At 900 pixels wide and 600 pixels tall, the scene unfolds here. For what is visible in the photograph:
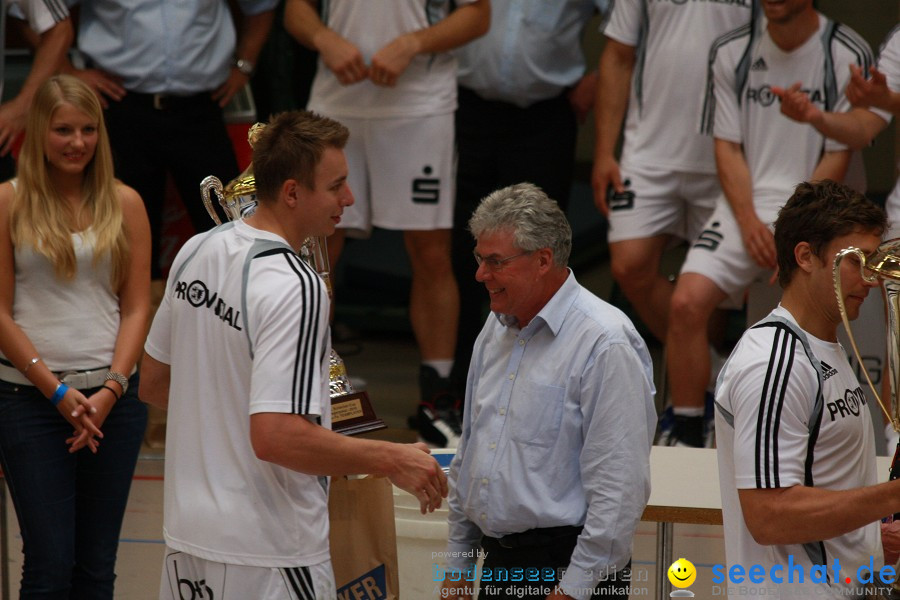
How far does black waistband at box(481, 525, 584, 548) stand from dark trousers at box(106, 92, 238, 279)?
119 inches

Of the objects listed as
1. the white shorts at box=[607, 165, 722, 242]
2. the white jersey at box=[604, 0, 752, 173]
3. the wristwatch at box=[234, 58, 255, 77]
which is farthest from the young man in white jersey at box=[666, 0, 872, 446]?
the wristwatch at box=[234, 58, 255, 77]

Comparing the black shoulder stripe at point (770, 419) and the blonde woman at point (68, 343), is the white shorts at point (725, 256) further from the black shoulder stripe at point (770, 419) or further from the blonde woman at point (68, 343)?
the black shoulder stripe at point (770, 419)

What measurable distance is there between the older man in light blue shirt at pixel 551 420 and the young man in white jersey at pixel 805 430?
0.29 m

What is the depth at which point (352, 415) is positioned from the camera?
3.29 metres

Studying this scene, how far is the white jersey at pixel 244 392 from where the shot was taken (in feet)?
8.46

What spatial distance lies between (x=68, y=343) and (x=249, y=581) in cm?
147

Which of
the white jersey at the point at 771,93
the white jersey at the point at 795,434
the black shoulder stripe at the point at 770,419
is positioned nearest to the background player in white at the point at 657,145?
the white jersey at the point at 771,93

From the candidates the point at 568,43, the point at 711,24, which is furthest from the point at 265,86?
the point at 711,24

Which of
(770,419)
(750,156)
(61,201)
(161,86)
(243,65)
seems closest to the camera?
(770,419)

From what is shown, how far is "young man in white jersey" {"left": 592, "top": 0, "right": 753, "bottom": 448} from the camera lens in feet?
18.2

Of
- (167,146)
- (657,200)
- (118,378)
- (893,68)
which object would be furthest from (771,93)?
(118,378)

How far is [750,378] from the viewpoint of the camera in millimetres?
2480

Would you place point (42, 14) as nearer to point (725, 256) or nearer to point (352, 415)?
point (352, 415)

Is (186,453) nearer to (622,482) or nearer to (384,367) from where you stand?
(622,482)
